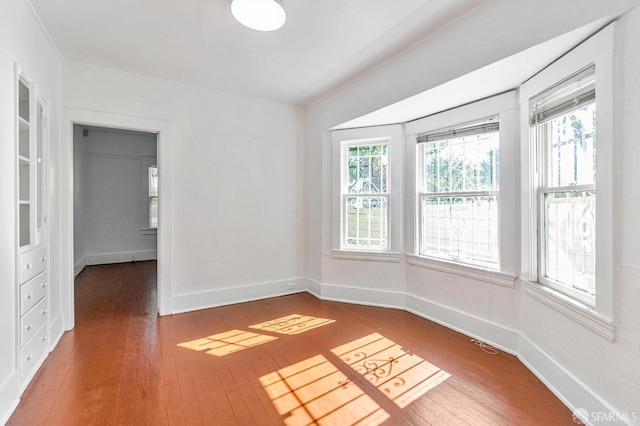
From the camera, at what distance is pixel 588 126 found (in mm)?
1915

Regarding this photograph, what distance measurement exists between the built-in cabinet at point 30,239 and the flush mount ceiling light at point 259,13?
1.54m

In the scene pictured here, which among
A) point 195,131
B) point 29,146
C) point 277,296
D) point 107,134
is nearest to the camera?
point 29,146

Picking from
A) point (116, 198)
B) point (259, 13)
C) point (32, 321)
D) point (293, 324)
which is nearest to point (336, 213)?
point (293, 324)

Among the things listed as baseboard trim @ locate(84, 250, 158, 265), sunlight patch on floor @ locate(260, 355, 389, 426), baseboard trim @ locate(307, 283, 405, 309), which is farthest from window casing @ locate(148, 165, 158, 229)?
sunlight patch on floor @ locate(260, 355, 389, 426)

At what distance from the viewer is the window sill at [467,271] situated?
263 cm

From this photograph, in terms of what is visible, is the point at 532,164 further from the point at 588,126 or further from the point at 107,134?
the point at 107,134

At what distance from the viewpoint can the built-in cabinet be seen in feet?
6.69

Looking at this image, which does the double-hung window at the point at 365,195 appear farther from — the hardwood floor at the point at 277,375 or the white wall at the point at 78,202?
the white wall at the point at 78,202

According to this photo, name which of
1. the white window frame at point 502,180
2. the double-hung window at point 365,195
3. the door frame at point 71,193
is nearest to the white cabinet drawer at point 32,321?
the door frame at point 71,193

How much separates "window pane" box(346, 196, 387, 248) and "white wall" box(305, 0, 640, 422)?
262 mm

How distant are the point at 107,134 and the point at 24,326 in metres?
5.52

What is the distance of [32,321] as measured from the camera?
2.22 meters

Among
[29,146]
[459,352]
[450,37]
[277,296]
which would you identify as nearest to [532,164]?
[450,37]

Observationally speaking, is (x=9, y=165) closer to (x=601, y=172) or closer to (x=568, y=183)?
(x=601, y=172)
